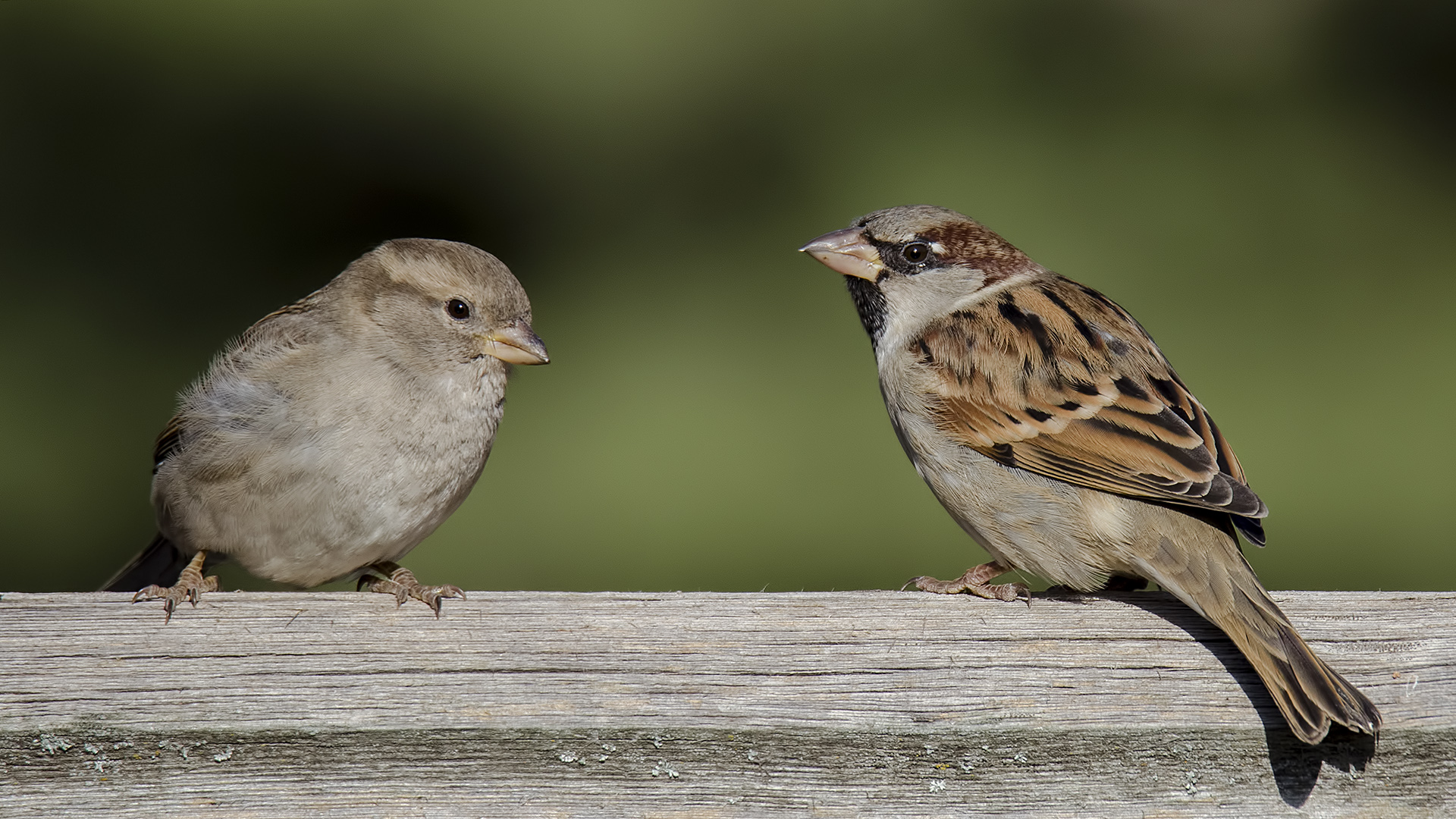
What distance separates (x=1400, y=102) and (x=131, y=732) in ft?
11.8

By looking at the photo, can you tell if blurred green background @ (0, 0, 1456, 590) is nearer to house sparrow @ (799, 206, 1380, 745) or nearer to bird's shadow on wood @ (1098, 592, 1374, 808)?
house sparrow @ (799, 206, 1380, 745)

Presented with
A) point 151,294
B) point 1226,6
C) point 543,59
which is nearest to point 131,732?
point 151,294

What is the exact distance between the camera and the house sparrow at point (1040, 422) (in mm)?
1755

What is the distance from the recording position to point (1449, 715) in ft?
4.47

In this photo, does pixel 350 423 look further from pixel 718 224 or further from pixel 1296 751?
pixel 718 224

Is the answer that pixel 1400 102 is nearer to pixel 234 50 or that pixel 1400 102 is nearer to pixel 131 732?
pixel 234 50

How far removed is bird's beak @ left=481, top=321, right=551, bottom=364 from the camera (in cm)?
189

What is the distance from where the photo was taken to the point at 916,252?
2.32m

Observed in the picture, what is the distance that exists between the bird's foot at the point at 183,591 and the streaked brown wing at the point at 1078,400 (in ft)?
3.69

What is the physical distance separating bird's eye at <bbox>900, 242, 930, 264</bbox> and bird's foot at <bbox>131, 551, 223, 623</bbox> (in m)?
1.28

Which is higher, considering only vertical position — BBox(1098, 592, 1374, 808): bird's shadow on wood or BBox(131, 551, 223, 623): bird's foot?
BBox(131, 551, 223, 623): bird's foot

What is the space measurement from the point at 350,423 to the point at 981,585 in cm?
92

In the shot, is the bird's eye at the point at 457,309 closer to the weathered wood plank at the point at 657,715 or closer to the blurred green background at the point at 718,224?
the weathered wood plank at the point at 657,715

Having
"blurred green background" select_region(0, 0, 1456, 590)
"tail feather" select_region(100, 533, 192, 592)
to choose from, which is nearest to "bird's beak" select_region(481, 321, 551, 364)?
"tail feather" select_region(100, 533, 192, 592)
